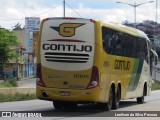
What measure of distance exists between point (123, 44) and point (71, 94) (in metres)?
4.64

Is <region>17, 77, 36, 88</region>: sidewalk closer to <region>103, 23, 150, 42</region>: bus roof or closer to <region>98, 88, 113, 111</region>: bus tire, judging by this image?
<region>103, 23, 150, 42</region>: bus roof

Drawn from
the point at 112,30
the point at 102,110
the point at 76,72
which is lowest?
the point at 102,110

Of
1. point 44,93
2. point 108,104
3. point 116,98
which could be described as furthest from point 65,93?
point 116,98

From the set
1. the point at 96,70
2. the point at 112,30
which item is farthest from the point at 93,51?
the point at 112,30

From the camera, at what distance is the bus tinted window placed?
67.2 ft

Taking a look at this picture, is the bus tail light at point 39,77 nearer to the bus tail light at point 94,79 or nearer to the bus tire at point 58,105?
the bus tail light at point 94,79

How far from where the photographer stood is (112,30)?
2139cm

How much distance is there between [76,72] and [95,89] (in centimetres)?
93

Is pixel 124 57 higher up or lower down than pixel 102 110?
higher up

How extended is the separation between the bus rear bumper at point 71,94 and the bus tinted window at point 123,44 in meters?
1.97

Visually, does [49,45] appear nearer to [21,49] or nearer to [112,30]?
[112,30]

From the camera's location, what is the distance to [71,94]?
63.3ft

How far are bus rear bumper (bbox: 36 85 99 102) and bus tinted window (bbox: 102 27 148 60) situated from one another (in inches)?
77.6

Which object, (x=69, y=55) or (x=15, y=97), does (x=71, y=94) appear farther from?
(x=15, y=97)
